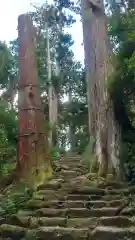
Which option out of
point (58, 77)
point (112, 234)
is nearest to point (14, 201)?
point (112, 234)

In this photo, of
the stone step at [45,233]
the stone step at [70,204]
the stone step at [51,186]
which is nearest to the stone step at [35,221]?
the stone step at [45,233]

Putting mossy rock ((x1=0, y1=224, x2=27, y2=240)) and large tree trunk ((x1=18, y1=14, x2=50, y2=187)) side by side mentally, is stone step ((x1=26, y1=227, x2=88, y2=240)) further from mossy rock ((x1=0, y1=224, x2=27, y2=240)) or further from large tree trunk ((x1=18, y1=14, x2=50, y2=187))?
large tree trunk ((x1=18, y1=14, x2=50, y2=187))

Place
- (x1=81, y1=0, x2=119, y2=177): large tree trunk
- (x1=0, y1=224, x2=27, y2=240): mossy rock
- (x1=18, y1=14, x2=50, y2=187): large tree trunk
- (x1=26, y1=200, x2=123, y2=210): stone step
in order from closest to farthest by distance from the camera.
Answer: (x1=0, y1=224, x2=27, y2=240): mossy rock < (x1=26, y1=200, x2=123, y2=210): stone step < (x1=18, y1=14, x2=50, y2=187): large tree trunk < (x1=81, y1=0, x2=119, y2=177): large tree trunk

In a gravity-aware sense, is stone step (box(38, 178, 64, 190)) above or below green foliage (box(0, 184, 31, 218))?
above

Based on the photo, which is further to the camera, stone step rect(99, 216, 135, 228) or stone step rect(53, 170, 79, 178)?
stone step rect(53, 170, 79, 178)

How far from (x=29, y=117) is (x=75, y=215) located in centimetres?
353

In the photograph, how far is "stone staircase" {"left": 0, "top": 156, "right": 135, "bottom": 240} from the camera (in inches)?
205

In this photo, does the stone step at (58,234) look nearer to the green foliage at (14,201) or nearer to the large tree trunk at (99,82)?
the green foliage at (14,201)

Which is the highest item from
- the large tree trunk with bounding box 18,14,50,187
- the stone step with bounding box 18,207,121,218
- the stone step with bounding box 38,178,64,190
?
the large tree trunk with bounding box 18,14,50,187

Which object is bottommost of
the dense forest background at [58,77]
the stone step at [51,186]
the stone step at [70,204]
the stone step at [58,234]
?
the stone step at [58,234]

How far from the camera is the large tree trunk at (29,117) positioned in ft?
29.4

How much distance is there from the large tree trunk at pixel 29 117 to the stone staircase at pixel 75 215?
80cm

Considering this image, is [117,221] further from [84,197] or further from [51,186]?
[51,186]

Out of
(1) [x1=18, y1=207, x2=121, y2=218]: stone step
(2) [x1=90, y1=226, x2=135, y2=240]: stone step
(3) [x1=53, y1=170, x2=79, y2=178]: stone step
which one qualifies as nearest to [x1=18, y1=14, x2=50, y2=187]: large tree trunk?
(3) [x1=53, y1=170, x2=79, y2=178]: stone step
